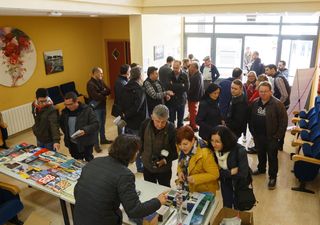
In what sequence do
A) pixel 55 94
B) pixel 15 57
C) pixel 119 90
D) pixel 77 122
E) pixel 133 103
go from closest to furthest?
pixel 77 122
pixel 133 103
pixel 119 90
pixel 15 57
pixel 55 94

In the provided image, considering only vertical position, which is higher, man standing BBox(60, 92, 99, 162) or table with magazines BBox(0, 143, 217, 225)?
man standing BBox(60, 92, 99, 162)

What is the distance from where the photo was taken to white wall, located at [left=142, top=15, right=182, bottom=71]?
22.7ft

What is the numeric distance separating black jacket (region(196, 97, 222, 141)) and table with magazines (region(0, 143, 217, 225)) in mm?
1368

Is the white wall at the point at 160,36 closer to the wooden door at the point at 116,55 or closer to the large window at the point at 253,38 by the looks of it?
the large window at the point at 253,38

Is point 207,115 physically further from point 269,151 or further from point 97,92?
point 97,92

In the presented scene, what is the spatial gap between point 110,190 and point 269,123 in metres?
2.62

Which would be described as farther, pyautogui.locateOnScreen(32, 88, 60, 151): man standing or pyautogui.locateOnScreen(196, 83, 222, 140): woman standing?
pyautogui.locateOnScreen(196, 83, 222, 140): woman standing

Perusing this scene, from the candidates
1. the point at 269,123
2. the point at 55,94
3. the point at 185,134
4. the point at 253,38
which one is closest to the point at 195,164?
Answer: the point at 185,134

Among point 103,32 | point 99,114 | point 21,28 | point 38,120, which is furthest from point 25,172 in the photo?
point 103,32

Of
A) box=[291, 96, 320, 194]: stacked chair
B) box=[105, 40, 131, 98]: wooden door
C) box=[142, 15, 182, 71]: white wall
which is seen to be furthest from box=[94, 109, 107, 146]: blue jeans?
box=[105, 40, 131, 98]: wooden door

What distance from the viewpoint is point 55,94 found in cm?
724

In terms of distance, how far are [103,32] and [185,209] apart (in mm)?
7273

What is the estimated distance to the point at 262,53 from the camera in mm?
8461

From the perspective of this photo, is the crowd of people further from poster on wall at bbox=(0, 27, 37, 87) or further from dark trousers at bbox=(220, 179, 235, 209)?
poster on wall at bbox=(0, 27, 37, 87)
